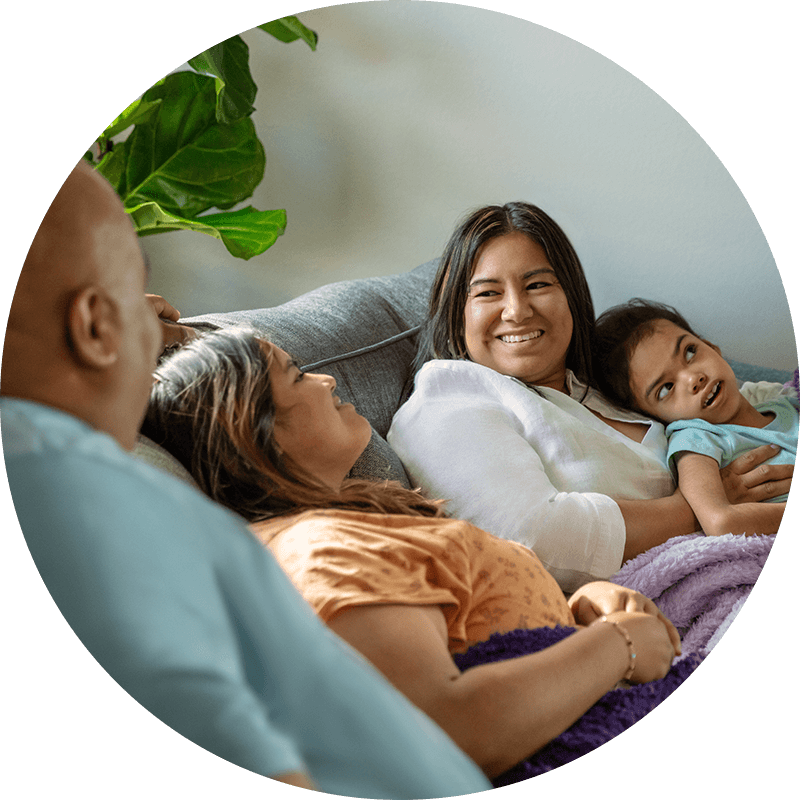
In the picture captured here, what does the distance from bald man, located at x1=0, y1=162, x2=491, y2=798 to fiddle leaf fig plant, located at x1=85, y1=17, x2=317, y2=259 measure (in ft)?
0.89

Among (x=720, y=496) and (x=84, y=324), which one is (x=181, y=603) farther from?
(x=720, y=496)

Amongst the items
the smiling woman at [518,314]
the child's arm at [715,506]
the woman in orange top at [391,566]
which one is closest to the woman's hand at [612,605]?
the woman in orange top at [391,566]

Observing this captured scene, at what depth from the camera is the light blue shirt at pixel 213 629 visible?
0.43m

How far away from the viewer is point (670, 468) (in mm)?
706

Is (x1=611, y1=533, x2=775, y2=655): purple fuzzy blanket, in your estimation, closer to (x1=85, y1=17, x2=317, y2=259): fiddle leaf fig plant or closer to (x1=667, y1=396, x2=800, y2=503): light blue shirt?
(x1=667, y1=396, x2=800, y2=503): light blue shirt

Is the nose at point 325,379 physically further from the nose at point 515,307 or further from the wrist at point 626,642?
the wrist at point 626,642

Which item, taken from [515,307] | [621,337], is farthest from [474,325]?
[621,337]

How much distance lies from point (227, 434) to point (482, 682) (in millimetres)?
257

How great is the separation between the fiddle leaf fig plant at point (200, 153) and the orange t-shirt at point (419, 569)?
311mm

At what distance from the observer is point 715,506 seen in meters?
0.68

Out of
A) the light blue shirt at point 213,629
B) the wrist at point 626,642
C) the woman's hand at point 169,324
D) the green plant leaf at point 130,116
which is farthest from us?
the green plant leaf at point 130,116

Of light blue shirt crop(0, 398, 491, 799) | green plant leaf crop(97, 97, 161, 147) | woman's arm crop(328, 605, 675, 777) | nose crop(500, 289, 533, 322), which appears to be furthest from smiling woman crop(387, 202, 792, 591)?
green plant leaf crop(97, 97, 161, 147)

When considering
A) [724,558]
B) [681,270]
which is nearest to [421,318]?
[681,270]

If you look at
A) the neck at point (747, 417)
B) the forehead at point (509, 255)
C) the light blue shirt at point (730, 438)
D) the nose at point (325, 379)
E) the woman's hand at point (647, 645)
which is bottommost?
the woman's hand at point (647, 645)
